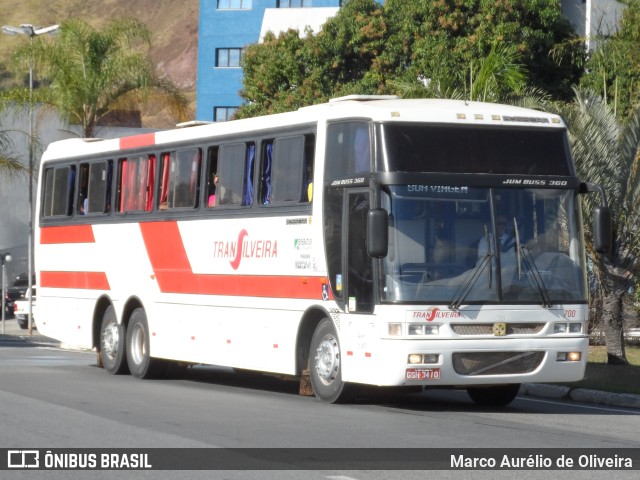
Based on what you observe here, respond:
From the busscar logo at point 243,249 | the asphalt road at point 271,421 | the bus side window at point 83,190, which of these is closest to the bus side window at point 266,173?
the busscar logo at point 243,249

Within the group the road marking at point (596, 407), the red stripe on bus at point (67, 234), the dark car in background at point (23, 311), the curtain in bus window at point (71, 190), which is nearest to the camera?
the road marking at point (596, 407)

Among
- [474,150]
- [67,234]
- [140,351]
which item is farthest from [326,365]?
[67,234]

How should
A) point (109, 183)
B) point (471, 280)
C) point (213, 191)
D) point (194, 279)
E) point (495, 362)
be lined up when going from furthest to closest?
point (109, 183) < point (194, 279) < point (213, 191) < point (495, 362) < point (471, 280)

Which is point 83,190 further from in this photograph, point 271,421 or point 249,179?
point 271,421

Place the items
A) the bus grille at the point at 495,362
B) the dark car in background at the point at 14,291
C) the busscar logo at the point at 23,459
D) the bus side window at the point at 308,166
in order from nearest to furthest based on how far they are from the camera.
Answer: the busscar logo at the point at 23,459 → the bus grille at the point at 495,362 → the bus side window at the point at 308,166 → the dark car in background at the point at 14,291

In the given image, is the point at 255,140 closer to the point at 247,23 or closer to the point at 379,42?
the point at 379,42

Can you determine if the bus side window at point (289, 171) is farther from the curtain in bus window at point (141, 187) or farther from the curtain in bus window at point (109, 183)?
the curtain in bus window at point (109, 183)

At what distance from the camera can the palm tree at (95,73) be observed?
136 feet

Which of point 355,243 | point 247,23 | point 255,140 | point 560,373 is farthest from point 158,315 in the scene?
point 247,23

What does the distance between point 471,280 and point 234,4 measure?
60306mm

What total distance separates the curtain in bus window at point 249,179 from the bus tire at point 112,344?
439 centimetres

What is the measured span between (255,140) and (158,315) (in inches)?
151

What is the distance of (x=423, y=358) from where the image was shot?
1499 cm

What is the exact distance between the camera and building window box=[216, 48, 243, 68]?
73.1 meters
